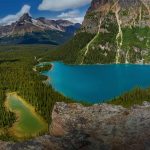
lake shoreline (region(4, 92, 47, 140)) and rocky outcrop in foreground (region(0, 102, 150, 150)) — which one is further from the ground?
rocky outcrop in foreground (region(0, 102, 150, 150))

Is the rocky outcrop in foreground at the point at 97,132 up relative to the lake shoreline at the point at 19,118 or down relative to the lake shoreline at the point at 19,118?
up

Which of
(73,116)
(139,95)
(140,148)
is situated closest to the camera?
(140,148)

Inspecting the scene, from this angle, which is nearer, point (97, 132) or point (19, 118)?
point (97, 132)

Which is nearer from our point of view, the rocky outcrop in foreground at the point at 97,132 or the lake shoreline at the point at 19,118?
the rocky outcrop in foreground at the point at 97,132

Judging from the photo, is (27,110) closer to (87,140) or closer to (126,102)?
(126,102)

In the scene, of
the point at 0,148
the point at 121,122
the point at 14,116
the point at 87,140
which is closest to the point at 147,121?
the point at 121,122

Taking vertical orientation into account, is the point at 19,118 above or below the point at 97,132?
below

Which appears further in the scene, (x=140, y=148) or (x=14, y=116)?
(x=14, y=116)

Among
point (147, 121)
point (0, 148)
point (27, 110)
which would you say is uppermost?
point (147, 121)
